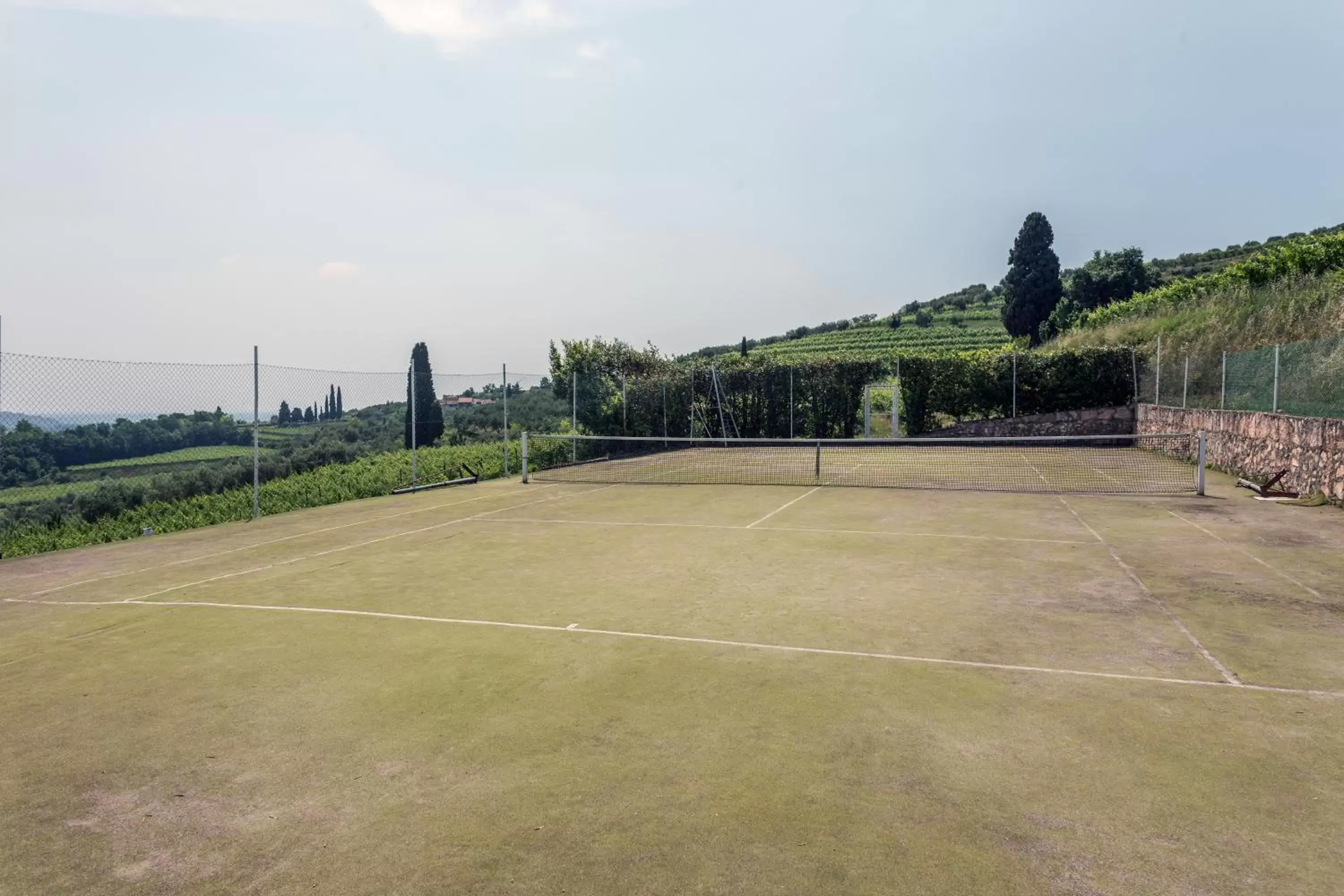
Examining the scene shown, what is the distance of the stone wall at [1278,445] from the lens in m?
12.6

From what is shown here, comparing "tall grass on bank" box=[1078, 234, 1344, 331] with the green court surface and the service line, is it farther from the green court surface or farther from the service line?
the green court surface

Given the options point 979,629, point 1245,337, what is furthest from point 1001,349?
point 979,629

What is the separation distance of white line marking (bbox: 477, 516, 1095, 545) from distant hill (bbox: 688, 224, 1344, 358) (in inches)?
2022

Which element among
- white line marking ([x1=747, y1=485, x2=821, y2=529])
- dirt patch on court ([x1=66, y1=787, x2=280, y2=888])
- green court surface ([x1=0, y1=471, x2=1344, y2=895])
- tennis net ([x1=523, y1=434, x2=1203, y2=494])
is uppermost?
tennis net ([x1=523, y1=434, x2=1203, y2=494])

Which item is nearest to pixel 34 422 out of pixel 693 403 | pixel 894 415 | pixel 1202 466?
pixel 1202 466

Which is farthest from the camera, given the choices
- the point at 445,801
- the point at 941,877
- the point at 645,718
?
the point at 645,718

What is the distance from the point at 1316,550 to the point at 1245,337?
1769cm

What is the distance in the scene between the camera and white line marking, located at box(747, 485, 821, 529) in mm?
11305

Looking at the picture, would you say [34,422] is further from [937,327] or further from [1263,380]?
[937,327]

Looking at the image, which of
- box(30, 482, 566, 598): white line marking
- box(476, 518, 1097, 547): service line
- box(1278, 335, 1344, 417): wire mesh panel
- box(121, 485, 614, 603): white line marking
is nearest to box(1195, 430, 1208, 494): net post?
box(1278, 335, 1344, 417): wire mesh panel

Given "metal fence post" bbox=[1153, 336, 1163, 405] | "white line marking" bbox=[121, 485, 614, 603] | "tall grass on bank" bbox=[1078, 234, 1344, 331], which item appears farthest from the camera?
"tall grass on bank" bbox=[1078, 234, 1344, 331]

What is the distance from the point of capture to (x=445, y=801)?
3.51 m

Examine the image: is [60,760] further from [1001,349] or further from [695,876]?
[1001,349]

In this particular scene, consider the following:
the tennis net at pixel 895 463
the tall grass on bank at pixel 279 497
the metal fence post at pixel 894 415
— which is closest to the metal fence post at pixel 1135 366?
the tennis net at pixel 895 463
